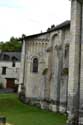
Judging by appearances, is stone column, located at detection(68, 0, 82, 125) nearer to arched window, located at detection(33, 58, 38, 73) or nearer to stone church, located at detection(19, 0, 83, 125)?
stone church, located at detection(19, 0, 83, 125)

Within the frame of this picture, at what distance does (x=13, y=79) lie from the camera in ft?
237

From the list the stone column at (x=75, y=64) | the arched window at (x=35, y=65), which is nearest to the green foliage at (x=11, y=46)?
the arched window at (x=35, y=65)

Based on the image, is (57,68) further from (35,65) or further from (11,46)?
(11,46)

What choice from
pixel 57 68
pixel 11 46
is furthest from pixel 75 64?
pixel 11 46

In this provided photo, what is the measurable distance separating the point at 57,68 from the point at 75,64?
14226 millimetres

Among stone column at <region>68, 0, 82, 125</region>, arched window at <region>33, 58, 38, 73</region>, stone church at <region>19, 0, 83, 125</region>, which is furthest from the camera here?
arched window at <region>33, 58, 38, 73</region>

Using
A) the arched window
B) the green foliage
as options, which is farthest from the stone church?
the green foliage

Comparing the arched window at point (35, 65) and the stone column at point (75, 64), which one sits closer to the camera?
the stone column at point (75, 64)

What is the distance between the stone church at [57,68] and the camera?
2556cm

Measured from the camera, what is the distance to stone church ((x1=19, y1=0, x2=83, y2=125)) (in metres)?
25.6

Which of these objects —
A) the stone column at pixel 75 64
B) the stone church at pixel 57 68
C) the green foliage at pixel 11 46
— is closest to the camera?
the stone column at pixel 75 64

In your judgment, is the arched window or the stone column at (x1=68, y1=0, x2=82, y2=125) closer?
the stone column at (x1=68, y1=0, x2=82, y2=125)

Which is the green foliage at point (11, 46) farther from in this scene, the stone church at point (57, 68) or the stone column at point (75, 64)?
the stone column at point (75, 64)

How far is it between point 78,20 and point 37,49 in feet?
66.6
